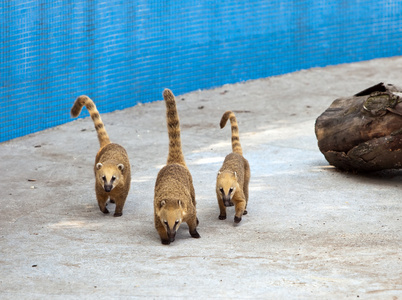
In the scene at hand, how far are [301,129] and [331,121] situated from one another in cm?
226

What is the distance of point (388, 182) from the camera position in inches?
277

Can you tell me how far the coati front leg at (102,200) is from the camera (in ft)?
20.4

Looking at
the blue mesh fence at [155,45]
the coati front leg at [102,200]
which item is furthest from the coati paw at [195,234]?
the blue mesh fence at [155,45]

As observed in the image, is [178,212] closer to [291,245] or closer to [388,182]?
[291,245]

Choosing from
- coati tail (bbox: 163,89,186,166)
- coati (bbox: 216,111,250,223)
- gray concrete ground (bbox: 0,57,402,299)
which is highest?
coati tail (bbox: 163,89,186,166)

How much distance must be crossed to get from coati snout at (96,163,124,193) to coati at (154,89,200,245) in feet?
1.59

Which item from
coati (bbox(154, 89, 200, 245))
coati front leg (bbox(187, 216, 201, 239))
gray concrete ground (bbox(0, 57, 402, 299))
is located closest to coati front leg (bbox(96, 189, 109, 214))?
gray concrete ground (bbox(0, 57, 402, 299))

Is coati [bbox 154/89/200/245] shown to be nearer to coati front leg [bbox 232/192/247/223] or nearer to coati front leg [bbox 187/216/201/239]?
coati front leg [bbox 187/216/201/239]

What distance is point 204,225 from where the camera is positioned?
5.93 m

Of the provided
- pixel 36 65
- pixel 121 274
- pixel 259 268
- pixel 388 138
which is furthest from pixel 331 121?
pixel 36 65

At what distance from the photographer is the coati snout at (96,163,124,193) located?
5.98 meters

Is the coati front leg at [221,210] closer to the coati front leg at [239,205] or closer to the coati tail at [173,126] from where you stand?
the coati front leg at [239,205]

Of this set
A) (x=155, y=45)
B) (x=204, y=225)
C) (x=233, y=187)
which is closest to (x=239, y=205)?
(x=233, y=187)

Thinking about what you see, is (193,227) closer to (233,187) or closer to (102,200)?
(233,187)
